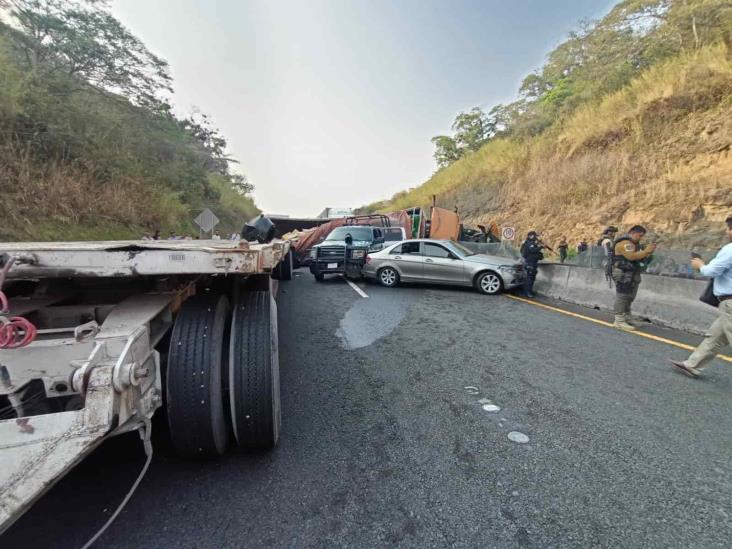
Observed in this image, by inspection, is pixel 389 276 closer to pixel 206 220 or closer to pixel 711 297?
pixel 711 297

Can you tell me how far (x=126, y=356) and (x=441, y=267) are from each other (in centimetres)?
Result: 851

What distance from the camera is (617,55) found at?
50.5 feet

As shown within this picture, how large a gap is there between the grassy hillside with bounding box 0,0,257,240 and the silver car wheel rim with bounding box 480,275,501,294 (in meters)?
11.5

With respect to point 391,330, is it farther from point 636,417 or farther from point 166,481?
point 166,481

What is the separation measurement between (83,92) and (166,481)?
17287 millimetres

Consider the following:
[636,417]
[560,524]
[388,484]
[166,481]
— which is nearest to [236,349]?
[166,481]

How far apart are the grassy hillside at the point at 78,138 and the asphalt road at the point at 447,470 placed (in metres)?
9.67

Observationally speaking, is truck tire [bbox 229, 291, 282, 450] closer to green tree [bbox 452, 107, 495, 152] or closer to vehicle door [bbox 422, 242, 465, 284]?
vehicle door [bbox 422, 242, 465, 284]

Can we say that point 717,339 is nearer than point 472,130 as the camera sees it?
Yes

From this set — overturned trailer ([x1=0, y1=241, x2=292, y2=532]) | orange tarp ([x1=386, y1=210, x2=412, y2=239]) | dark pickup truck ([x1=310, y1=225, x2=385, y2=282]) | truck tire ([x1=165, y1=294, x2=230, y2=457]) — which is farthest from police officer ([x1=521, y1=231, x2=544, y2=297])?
truck tire ([x1=165, y1=294, x2=230, y2=457])

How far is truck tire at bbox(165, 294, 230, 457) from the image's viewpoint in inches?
82.0

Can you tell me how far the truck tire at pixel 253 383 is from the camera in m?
2.19

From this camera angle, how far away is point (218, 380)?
85.3 inches

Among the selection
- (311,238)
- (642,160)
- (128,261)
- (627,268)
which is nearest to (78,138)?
(311,238)
